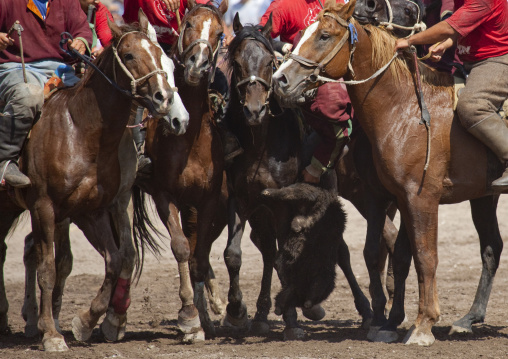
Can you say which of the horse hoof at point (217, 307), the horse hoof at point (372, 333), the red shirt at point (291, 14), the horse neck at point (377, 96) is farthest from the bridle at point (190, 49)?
the horse hoof at point (217, 307)

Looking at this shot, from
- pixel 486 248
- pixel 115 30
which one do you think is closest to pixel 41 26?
pixel 115 30

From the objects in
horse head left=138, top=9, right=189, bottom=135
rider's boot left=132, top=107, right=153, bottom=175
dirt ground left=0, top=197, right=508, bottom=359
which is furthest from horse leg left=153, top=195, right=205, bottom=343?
horse head left=138, top=9, right=189, bottom=135

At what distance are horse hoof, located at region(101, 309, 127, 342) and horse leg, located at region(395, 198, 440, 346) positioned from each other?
97.4 inches

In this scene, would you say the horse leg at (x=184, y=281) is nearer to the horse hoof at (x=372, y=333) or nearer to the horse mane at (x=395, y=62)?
the horse hoof at (x=372, y=333)

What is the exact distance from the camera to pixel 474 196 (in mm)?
6449

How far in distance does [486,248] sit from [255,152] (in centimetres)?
226

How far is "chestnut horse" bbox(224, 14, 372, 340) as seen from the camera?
6781mm

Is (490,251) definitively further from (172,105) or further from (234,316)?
(172,105)

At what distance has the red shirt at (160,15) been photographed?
7398mm

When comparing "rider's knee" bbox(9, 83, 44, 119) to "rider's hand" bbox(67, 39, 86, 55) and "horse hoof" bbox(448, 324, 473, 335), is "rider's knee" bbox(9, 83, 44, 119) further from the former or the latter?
"horse hoof" bbox(448, 324, 473, 335)

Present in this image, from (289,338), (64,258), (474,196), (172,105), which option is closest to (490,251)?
(474,196)

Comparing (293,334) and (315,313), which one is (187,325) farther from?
(315,313)

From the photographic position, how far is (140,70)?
6145 millimetres

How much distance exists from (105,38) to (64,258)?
2.23 m
